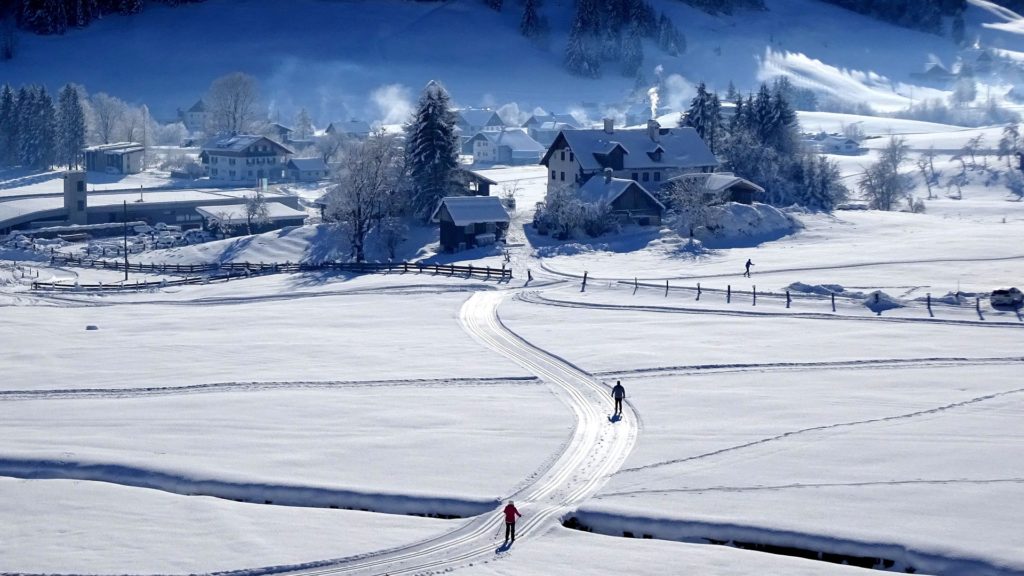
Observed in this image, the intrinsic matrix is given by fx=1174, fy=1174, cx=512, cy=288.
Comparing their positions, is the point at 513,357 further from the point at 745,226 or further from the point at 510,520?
the point at 745,226

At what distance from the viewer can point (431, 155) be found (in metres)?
74.5

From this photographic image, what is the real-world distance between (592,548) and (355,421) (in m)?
11.1

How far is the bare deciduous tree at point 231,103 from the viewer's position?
13100cm

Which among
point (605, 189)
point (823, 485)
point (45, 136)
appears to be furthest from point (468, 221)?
point (45, 136)

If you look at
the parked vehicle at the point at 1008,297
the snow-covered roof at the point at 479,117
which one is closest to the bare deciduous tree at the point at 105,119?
the snow-covered roof at the point at 479,117

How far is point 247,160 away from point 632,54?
10181cm

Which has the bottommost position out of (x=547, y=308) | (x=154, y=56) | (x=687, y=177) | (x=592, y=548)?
(x=592, y=548)

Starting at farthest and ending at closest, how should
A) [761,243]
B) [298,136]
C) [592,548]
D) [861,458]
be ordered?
[298,136] → [761,243] → [861,458] → [592,548]

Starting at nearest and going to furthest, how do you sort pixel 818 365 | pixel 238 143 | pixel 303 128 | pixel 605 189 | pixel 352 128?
pixel 818 365 < pixel 605 189 < pixel 238 143 < pixel 352 128 < pixel 303 128

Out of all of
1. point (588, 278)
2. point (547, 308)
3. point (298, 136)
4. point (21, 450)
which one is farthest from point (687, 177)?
point (298, 136)

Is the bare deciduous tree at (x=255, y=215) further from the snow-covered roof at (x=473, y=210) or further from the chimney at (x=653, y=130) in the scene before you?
the chimney at (x=653, y=130)

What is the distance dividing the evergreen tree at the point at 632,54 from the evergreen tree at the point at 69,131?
9930 cm

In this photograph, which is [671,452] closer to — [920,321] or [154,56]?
[920,321]

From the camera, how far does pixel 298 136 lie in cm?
13675
